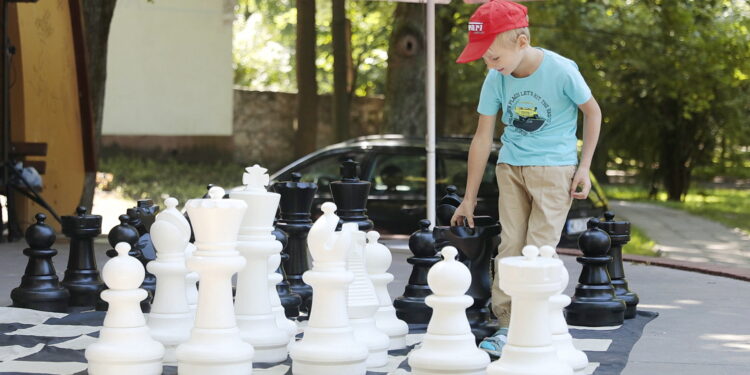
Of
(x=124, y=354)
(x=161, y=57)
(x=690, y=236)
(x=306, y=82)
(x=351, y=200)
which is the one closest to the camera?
(x=124, y=354)

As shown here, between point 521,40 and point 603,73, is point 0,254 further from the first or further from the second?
point 603,73

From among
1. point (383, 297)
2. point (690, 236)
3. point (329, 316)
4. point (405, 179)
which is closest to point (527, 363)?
point (329, 316)

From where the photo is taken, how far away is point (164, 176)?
19.6 metres

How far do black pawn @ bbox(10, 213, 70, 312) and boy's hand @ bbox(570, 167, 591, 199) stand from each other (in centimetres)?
243

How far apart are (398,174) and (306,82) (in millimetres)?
8785

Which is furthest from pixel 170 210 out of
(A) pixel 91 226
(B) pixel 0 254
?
(B) pixel 0 254

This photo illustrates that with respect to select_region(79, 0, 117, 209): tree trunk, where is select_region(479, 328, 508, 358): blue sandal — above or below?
below

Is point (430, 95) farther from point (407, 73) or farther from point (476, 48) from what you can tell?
point (407, 73)

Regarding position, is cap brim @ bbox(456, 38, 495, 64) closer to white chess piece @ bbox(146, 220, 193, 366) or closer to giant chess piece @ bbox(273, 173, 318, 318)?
giant chess piece @ bbox(273, 173, 318, 318)

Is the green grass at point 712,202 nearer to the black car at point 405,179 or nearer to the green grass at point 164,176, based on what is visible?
the black car at point 405,179

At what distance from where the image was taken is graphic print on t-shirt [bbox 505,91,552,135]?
4266 mm

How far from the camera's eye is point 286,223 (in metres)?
5.06

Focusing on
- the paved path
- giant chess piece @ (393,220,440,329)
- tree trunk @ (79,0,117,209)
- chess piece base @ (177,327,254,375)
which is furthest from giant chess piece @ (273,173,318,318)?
the paved path

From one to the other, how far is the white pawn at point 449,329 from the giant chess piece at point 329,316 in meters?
0.25
